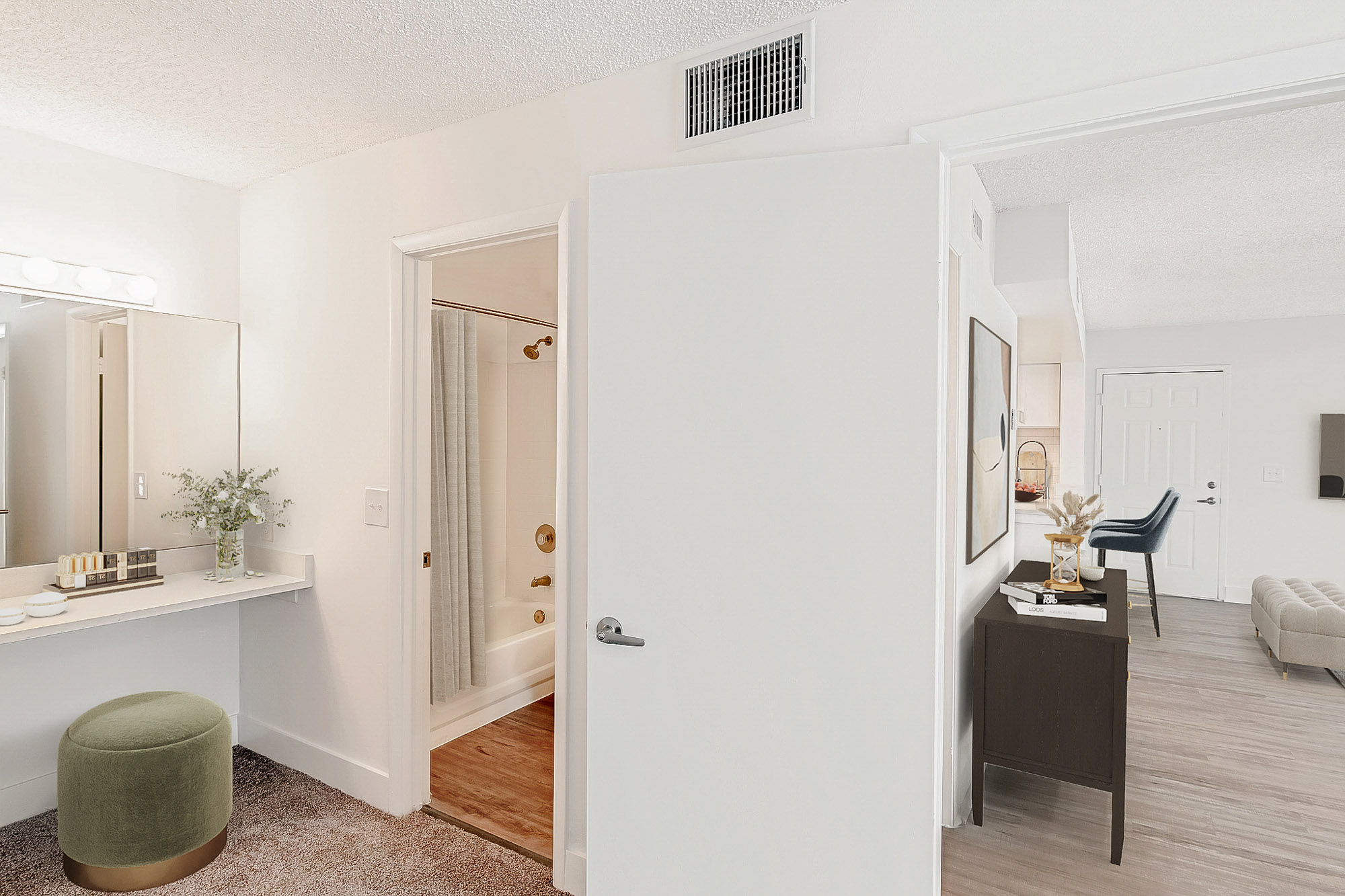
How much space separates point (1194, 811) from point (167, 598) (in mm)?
3693

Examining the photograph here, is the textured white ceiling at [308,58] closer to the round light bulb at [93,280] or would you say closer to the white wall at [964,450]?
the round light bulb at [93,280]

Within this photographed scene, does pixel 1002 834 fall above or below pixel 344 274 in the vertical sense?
below

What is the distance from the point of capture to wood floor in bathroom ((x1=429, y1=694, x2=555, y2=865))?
8.02 ft

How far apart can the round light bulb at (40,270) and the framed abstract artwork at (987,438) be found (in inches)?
125

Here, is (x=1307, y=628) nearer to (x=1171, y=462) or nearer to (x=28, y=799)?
(x=1171, y=462)

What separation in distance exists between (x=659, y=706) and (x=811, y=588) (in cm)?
49

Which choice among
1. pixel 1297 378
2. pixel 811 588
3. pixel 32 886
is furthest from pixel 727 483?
pixel 1297 378

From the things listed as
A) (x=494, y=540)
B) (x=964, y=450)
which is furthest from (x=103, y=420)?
(x=964, y=450)

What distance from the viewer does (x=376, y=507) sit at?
253 centimetres

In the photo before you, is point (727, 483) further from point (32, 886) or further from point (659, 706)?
point (32, 886)

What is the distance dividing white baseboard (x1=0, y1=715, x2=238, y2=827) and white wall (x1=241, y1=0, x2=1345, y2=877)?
1.63 feet

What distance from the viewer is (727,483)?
168cm

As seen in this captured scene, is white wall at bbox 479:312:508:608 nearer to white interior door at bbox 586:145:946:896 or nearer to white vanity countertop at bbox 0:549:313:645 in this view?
white vanity countertop at bbox 0:549:313:645

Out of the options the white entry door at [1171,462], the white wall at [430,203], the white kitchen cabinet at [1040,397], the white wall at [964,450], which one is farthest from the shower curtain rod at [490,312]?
the white entry door at [1171,462]
